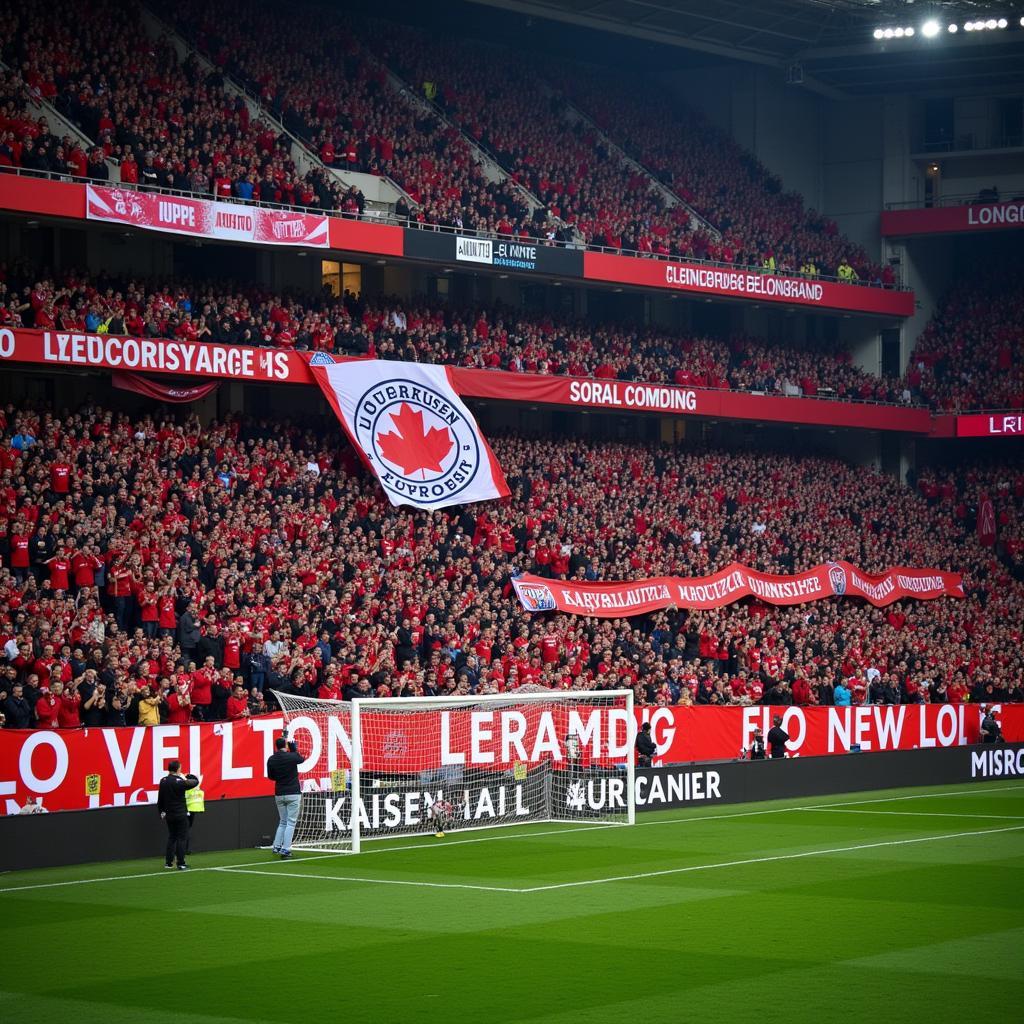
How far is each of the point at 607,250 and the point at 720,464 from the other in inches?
283

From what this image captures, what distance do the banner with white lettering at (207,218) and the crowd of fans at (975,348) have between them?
26.1 m

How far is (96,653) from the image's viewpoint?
2773cm

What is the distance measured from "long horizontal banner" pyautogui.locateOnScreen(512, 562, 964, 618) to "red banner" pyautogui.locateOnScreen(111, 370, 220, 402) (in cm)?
843

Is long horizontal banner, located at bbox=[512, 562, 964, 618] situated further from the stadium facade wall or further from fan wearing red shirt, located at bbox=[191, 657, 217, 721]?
fan wearing red shirt, located at bbox=[191, 657, 217, 721]

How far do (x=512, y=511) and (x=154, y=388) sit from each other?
30.7 ft

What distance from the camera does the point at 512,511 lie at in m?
42.7

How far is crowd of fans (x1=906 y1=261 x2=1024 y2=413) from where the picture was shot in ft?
195

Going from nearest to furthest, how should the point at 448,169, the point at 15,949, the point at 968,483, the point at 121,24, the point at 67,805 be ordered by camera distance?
the point at 15,949 → the point at 67,805 → the point at 121,24 → the point at 448,169 → the point at 968,483

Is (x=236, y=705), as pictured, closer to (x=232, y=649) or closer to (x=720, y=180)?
(x=232, y=649)

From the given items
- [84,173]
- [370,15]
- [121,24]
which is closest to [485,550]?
[84,173]

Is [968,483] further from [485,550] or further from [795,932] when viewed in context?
[795,932]

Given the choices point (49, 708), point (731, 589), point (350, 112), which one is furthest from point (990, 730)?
point (350, 112)

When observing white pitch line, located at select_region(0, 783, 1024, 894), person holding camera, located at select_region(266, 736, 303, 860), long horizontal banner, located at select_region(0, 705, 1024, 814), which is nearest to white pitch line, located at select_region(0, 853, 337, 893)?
white pitch line, located at select_region(0, 783, 1024, 894)

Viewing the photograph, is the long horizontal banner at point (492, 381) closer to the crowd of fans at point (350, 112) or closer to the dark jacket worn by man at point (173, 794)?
the crowd of fans at point (350, 112)
